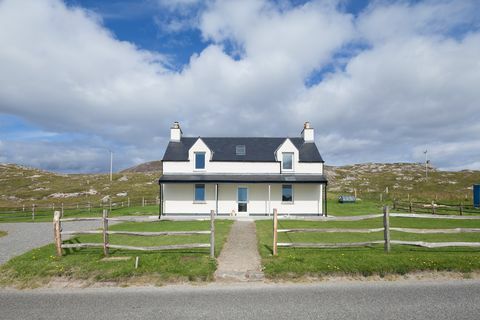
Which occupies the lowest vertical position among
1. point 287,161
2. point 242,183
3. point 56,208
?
point 56,208

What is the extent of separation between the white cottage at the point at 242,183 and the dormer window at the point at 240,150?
761 millimetres

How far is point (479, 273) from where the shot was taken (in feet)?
29.4

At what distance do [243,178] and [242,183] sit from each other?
0.56 metres

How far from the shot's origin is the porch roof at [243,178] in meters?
27.7

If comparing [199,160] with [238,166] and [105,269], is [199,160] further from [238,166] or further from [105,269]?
[105,269]

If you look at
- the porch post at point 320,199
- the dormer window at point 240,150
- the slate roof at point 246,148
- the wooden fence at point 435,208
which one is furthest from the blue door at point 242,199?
the wooden fence at point 435,208

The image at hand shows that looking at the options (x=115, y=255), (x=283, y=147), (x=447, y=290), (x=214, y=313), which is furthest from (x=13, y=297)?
(x=283, y=147)

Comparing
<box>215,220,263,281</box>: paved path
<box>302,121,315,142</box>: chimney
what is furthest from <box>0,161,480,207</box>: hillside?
<box>215,220,263,281</box>: paved path

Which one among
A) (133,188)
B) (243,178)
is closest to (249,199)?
(243,178)

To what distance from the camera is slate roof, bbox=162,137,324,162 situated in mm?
29953

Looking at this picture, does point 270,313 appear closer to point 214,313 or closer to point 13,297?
point 214,313

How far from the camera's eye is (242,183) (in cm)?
2883

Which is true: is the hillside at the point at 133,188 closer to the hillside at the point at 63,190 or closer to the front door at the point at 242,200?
the hillside at the point at 63,190

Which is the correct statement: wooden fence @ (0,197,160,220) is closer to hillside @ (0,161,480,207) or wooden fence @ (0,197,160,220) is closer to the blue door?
hillside @ (0,161,480,207)
